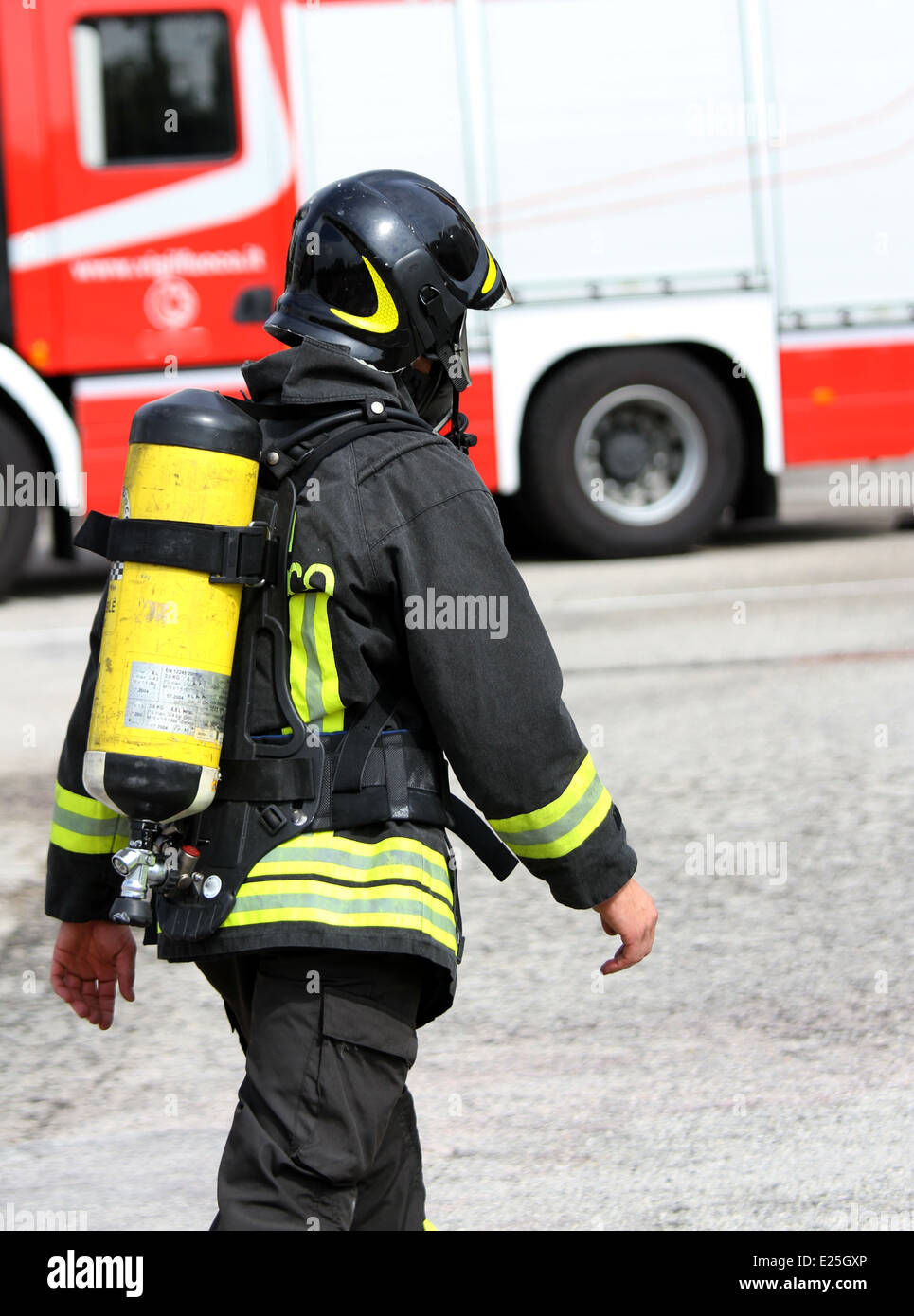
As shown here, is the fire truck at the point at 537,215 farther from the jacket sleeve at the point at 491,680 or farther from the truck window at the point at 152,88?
the jacket sleeve at the point at 491,680

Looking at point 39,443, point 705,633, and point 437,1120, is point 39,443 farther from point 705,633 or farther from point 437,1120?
point 437,1120

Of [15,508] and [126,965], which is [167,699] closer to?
[126,965]

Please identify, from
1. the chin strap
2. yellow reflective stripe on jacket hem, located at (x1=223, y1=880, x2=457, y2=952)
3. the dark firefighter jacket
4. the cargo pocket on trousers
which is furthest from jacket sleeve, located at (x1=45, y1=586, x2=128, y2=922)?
the chin strap

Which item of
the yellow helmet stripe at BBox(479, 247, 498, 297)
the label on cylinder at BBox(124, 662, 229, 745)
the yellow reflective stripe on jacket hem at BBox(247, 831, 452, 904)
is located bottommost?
the yellow reflective stripe on jacket hem at BBox(247, 831, 452, 904)

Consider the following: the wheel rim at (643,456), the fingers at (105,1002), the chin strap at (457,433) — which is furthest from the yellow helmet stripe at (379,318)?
the wheel rim at (643,456)

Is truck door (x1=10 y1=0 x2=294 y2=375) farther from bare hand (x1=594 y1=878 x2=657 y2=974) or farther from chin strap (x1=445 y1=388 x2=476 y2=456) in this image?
bare hand (x1=594 y1=878 x2=657 y2=974)

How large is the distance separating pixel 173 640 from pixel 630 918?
0.70 metres

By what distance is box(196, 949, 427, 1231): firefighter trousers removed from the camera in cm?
223

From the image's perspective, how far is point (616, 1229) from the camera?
308 centimetres

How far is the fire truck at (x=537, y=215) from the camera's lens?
991 centimetres

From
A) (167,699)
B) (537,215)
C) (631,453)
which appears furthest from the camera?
(631,453)

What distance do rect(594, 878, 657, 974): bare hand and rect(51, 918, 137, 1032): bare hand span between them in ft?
2.28

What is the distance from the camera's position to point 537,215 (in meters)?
10.4

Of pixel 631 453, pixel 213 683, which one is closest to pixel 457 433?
pixel 213 683
